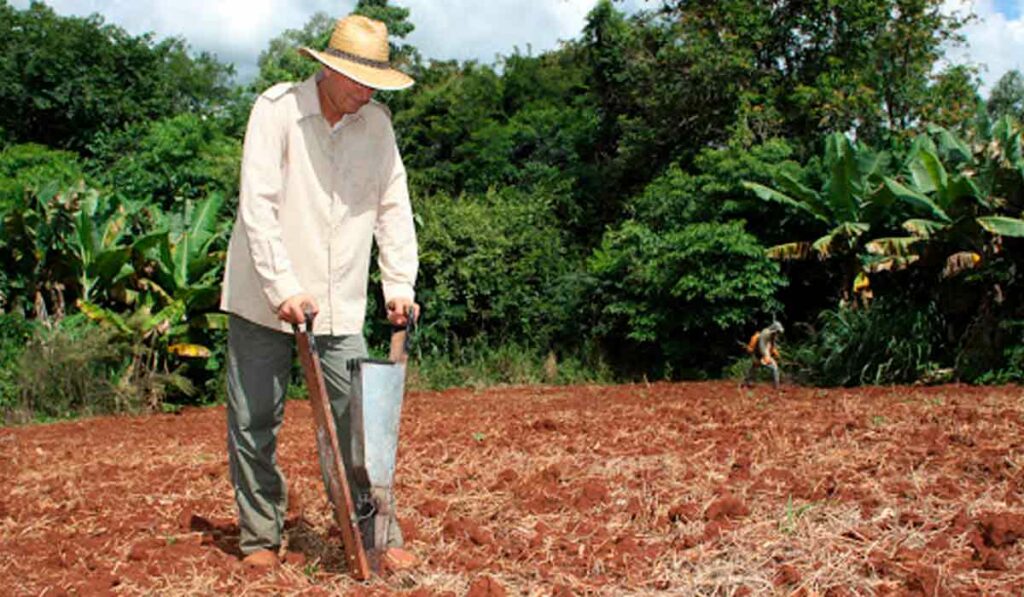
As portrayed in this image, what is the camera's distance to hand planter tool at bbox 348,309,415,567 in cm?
350

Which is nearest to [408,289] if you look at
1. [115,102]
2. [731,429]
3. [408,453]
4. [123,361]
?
[408,453]

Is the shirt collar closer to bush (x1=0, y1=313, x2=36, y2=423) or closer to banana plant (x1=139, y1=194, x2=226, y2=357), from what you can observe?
banana plant (x1=139, y1=194, x2=226, y2=357)

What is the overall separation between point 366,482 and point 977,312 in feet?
29.1

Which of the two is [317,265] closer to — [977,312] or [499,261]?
[977,312]

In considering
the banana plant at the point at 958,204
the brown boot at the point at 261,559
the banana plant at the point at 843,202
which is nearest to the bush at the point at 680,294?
the banana plant at the point at 843,202

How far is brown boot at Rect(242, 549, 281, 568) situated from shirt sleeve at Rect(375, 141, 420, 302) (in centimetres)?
104

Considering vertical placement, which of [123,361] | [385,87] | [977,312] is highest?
[385,87]

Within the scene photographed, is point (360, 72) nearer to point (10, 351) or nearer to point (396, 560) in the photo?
point (396, 560)

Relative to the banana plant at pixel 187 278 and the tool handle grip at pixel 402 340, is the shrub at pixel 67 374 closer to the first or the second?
the banana plant at pixel 187 278

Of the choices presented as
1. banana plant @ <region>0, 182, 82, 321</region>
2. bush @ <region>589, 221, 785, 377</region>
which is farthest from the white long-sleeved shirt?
bush @ <region>589, 221, 785, 377</region>

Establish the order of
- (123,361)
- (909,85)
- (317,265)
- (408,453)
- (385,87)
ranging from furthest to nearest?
1. (909,85)
2. (123,361)
3. (408,453)
4. (317,265)
5. (385,87)

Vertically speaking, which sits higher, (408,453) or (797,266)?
→ (797,266)

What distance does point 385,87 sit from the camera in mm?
3467

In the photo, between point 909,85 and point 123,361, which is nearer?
point 123,361
